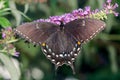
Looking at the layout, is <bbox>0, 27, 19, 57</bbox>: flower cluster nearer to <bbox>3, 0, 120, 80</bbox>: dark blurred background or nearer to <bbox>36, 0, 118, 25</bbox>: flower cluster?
<bbox>36, 0, 118, 25</bbox>: flower cluster

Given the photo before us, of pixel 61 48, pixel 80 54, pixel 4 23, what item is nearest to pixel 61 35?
pixel 61 48

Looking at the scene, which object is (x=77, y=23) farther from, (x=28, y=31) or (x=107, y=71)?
(x=107, y=71)

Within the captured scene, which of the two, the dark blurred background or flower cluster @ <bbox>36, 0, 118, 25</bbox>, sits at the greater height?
flower cluster @ <bbox>36, 0, 118, 25</bbox>

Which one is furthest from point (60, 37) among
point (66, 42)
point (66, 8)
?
point (66, 8)

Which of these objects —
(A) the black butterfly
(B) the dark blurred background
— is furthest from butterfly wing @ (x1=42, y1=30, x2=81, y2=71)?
(B) the dark blurred background

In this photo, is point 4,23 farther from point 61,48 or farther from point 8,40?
point 61,48

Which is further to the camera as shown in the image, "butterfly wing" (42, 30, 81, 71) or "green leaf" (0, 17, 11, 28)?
"green leaf" (0, 17, 11, 28)
